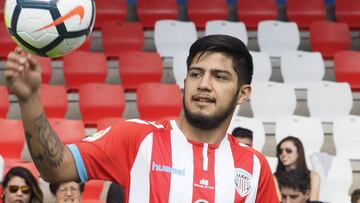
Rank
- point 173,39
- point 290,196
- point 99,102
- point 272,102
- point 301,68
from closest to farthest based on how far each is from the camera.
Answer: point 290,196
point 99,102
point 272,102
point 301,68
point 173,39

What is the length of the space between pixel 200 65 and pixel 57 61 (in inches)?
259

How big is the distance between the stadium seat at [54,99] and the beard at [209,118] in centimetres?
538

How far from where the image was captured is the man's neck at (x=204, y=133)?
277 centimetres

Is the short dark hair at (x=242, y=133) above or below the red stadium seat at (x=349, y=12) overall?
below

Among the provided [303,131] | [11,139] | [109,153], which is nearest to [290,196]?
[303,131]

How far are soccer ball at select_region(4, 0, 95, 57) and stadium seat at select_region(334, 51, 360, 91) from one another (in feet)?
21.9

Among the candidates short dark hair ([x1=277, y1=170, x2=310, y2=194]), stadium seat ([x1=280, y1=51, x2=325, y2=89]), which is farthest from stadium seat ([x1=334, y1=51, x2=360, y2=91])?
short dark hair ([x1=277, y1=170, x2=310, y2=194])

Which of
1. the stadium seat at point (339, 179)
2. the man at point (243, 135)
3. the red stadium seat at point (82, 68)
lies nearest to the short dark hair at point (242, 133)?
the man at point (243, 135)

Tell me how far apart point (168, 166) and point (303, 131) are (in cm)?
513

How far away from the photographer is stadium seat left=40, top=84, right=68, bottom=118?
7945 mm

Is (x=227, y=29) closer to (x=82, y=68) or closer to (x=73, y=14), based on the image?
(x=82, y=68)

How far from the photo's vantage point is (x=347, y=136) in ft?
25.3

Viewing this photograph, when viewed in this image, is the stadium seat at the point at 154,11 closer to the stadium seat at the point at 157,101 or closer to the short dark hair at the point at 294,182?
the stadium seat at the point at 157,101

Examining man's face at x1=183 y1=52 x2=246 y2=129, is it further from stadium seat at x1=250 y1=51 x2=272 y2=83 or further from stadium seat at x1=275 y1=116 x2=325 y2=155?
stadium seat at x1=250 y1=51 x2=272 y2=83
